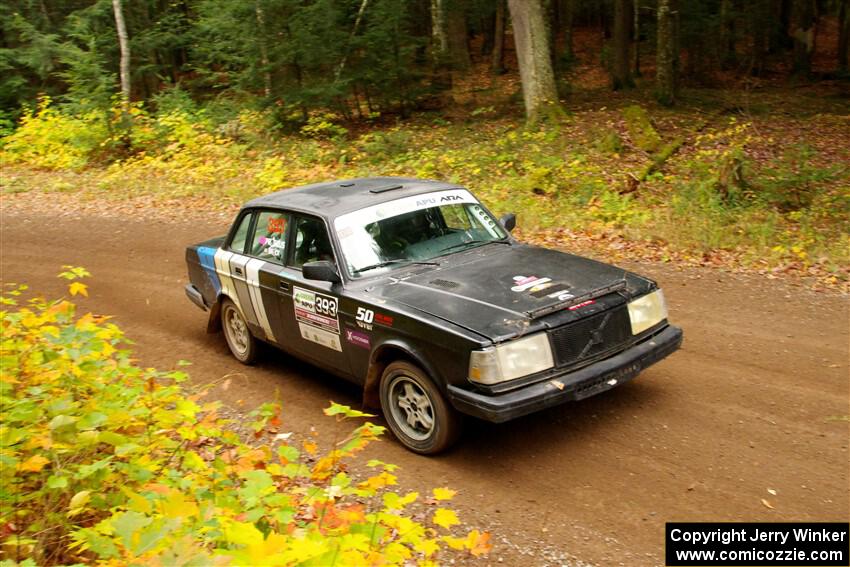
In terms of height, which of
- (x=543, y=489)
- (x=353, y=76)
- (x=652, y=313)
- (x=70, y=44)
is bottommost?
(x=543, y=489)

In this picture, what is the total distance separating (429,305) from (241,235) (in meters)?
2.91

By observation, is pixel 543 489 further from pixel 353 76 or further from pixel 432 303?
pixel 353 76

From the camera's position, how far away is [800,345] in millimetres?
6711

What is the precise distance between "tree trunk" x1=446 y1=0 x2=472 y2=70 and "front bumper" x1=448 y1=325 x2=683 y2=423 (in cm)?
1729

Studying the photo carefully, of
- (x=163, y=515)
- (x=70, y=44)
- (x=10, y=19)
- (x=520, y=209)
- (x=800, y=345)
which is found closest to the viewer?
(x=163, y=515)

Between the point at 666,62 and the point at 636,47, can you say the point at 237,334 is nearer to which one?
the point at 666,62

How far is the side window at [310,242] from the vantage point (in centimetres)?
626

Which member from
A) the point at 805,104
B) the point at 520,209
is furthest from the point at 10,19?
the point at 805,104

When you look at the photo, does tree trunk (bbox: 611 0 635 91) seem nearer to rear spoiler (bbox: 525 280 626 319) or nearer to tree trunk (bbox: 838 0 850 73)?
tree trunk (bbox: 838 0 850 73)

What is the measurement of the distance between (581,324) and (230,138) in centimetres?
1753

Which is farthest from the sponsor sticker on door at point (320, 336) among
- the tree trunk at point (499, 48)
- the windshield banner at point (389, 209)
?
the tree trunk at point (499, 48)

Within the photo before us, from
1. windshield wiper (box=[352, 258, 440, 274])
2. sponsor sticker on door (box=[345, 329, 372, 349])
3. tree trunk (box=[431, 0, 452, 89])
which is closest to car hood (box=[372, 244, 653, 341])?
windshield wiper (box=[352, 258, 440, 274])

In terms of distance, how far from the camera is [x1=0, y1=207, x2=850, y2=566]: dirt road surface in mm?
4375

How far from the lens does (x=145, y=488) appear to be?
3633 millimetres
